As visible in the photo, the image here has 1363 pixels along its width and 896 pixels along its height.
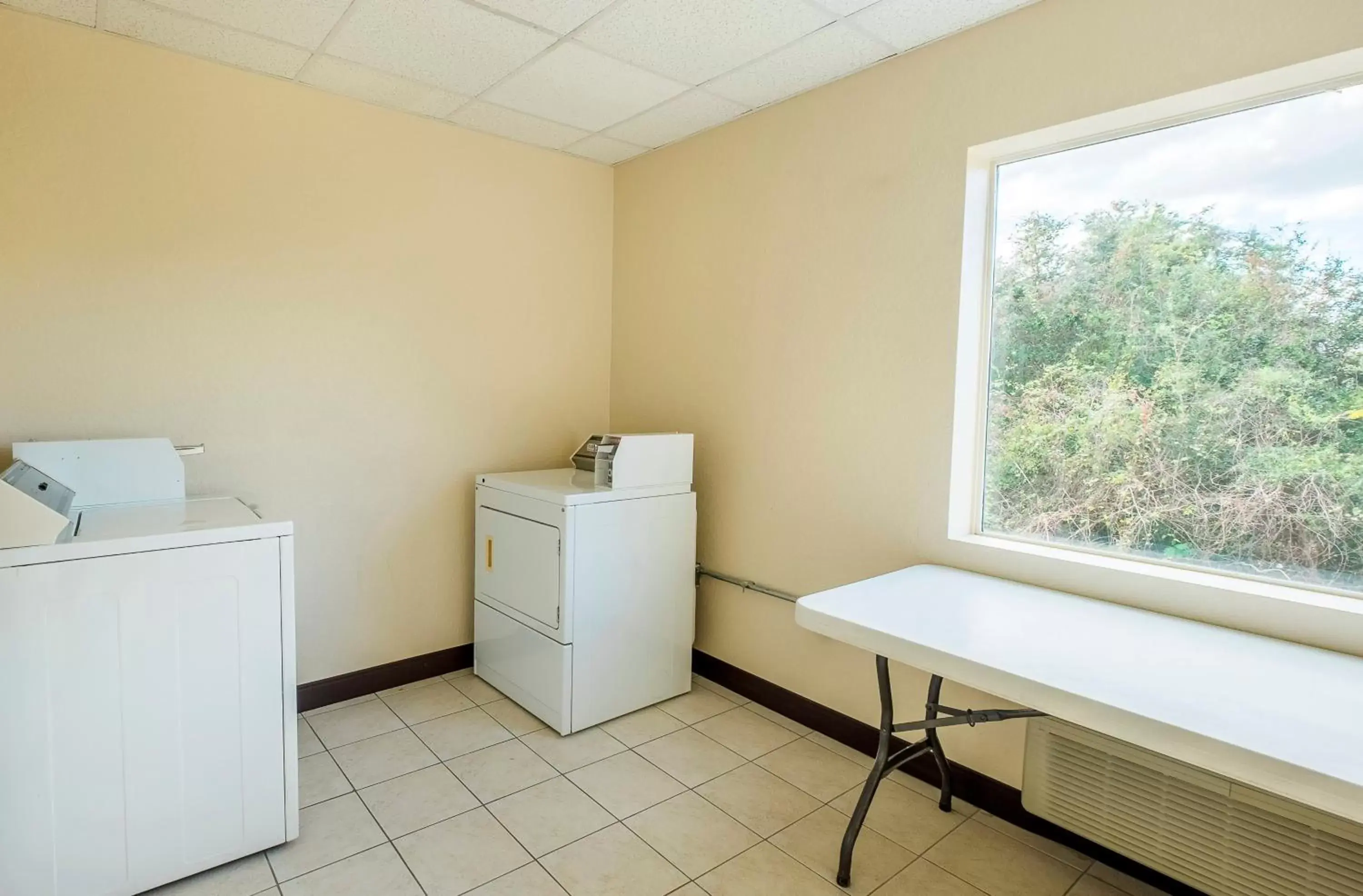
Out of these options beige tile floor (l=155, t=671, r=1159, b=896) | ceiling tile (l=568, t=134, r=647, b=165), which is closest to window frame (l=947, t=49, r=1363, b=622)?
beige tile floor (l=155, t=671, r=1159, b=896)

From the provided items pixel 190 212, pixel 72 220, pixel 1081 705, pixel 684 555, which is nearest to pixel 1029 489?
pixel 1081 705

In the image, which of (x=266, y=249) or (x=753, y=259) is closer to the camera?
(x=266, y=249)

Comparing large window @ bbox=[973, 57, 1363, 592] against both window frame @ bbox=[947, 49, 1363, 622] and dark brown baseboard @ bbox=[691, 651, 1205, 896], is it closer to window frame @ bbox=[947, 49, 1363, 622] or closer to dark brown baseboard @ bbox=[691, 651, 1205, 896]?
window frame @ bbox=[947, 49, 1363, 622]

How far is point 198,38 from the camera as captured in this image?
7.86ft

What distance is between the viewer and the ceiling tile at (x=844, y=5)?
2078mm

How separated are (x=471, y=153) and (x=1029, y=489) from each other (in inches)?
110

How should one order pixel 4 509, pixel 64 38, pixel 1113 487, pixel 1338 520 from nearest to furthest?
pixel 4 509
pixel 1338 520
pixel 1113 487
pixel 64 38

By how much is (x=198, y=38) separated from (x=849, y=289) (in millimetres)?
2465

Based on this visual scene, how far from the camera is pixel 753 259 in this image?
303 centimetres

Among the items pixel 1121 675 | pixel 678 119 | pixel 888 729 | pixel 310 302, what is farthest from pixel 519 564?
pixel 1121 675

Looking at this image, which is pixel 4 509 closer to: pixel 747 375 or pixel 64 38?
pixel 64 38

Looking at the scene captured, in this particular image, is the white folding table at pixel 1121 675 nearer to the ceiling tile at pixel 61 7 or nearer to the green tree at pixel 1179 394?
the green tree at pixel 1179 394

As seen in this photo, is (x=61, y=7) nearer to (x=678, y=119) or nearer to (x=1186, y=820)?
(x=678, y=119)

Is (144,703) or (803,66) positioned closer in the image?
(144,703)
